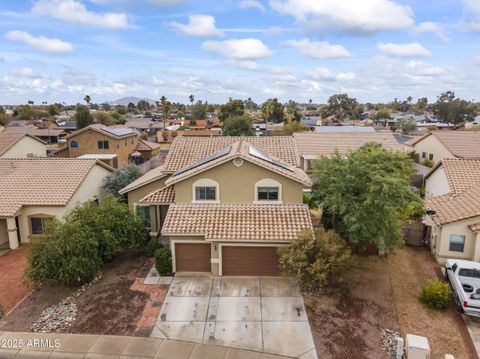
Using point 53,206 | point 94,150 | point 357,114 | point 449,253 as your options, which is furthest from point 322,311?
point 357,114

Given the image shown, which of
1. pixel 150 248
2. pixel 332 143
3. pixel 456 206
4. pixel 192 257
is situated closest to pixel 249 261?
pixel 192 257

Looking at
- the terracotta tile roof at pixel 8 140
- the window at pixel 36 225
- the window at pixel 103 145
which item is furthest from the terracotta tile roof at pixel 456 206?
the terracotta tile roof at pixel 8 140

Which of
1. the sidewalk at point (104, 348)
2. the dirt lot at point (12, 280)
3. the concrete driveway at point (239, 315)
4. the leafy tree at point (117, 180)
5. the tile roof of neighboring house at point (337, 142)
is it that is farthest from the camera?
the tile roof of neighboring house at point (337, 142)

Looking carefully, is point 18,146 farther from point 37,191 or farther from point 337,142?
point 337,142

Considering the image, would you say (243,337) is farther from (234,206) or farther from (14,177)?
(14,177)

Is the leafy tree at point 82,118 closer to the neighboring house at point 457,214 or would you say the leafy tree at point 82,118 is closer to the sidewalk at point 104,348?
the sidewalk at point 104,348

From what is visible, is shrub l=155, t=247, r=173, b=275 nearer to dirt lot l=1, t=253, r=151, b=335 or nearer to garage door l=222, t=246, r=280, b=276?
dirt lot l=1, t=253, r=151, b=335
